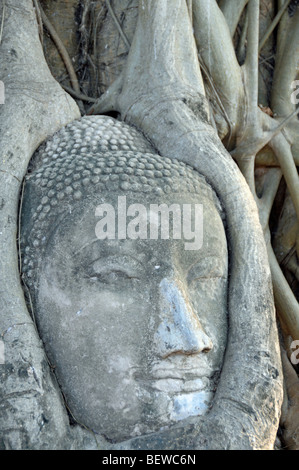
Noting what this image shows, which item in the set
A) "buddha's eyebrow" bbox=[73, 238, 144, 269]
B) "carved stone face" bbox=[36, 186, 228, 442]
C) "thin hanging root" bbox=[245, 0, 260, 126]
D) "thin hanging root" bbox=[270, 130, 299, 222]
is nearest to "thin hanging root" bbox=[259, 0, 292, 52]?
"thin hanging root" bbox=[245, 0, 260, 126]

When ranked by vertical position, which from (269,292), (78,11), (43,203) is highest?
(78,11)

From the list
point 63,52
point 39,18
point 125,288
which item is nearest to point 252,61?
point 63,52

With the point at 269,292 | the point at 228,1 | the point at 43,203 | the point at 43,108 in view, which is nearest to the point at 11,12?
the point at 43,108

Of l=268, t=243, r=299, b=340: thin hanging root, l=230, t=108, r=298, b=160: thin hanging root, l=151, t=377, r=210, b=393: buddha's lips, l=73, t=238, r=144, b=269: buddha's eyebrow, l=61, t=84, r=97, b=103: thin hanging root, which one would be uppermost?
l=73, t=238, r=144, b=269: buddha's eyebrow

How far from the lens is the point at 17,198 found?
1.97 m

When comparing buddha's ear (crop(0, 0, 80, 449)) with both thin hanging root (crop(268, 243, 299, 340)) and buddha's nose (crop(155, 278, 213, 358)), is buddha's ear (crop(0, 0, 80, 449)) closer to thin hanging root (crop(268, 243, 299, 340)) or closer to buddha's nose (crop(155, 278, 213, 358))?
buddha's nose (crop(155, 278, 213, 358))

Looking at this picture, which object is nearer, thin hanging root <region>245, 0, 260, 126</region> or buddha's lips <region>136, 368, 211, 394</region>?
buddha's lips <region>136, 368, 211, 394</region>

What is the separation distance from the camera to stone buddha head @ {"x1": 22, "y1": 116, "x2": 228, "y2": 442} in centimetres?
174

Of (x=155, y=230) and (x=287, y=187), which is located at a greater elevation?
(x=155, y=230)

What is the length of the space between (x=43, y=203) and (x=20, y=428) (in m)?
0.71

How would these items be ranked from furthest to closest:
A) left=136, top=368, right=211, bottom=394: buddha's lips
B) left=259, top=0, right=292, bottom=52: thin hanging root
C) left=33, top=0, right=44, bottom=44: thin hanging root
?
left=259, top=0, right=292, bottom=52: thin hanging root < left=33, top=0, right=44, bottom=44: thin hanging root < left=136, top=368, right=211, bottom=394: buddha's lips

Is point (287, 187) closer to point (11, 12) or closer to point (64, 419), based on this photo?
point (11, 12)

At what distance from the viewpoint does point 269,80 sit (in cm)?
314

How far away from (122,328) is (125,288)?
12 cm
